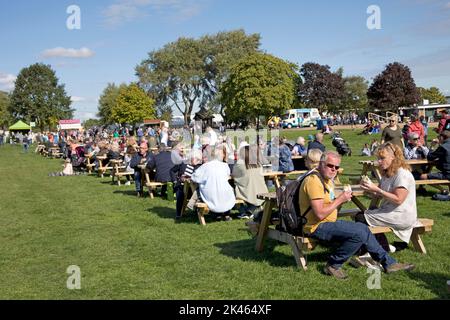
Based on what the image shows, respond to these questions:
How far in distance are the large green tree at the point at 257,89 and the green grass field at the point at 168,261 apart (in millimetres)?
51019

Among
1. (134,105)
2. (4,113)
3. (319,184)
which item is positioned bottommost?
(319,184)

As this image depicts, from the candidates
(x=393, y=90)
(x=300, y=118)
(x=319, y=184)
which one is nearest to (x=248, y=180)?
(x=319, y=184)

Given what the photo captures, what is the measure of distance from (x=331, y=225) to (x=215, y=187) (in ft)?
10.9

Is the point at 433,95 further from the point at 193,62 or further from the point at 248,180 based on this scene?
the point at 248,180

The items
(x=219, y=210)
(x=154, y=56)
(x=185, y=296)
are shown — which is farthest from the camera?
(x=154, y=56)

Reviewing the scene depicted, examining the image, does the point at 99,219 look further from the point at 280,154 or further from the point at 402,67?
the point at 402,67

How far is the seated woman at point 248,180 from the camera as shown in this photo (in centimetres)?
870

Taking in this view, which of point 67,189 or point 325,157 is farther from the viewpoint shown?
point 67,189

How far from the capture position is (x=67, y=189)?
48.9ft

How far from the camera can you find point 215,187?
8.31 metres

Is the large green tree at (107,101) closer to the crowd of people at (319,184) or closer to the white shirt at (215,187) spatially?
the crowd of people at (319,184)

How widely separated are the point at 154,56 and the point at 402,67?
1360 inches

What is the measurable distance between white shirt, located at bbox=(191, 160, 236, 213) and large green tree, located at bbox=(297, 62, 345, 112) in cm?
7393
